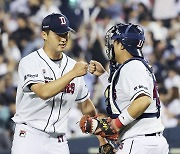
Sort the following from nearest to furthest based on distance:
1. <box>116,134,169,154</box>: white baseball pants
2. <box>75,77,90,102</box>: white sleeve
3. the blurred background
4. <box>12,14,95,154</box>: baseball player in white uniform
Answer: <box>116,134,169,154</box>: white baseball pants
<box>12,14,95,154</box>: baseball player in white uniform
<box>75,77,90,102</box>: white sleeve
the blurred background

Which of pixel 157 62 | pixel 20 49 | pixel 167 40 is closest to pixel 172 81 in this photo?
pixel 157 62

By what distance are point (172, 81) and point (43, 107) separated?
7210mm

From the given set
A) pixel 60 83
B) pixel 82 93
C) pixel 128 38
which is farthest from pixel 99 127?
pixel 82 93

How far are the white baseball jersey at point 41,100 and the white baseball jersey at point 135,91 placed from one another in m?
0.77

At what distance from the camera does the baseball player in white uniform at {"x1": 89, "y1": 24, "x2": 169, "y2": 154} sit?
220 inches

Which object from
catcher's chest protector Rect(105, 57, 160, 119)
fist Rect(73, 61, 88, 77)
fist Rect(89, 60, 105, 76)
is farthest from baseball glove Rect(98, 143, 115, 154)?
fist Rect(73, 61, 88, 77)

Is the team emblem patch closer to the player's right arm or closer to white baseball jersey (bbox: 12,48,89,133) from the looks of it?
white baseball jersey (bbox: 12,48,89,133)

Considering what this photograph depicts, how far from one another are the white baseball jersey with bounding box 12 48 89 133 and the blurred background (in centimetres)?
416

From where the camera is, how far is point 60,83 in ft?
19.2

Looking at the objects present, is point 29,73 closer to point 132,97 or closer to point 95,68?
point 95,68

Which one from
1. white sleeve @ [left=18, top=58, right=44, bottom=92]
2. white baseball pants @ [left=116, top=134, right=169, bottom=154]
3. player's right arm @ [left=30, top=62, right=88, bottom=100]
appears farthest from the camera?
white sleeve @ [left=18, top=58, right=44, bottom=92]

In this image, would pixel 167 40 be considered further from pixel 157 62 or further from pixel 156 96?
pixel 156 96

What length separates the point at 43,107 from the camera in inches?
248

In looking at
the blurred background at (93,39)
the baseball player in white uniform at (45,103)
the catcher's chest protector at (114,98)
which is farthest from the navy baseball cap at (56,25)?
the blurred background at (93,39)
